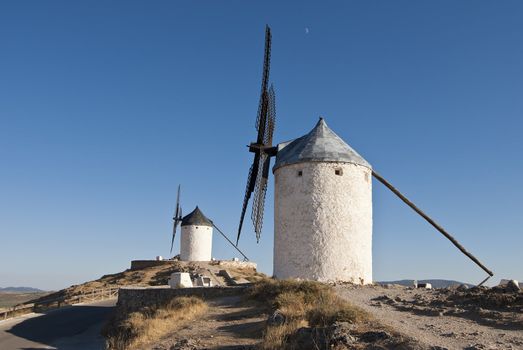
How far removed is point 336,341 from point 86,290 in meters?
29.3

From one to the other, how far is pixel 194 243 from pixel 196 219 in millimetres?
2095

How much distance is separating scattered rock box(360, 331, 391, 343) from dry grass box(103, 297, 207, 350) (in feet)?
17.0

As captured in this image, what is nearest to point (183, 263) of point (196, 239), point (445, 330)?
point (196, 239)

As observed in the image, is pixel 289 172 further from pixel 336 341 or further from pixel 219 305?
pixel 336 341

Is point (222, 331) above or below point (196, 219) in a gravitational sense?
below

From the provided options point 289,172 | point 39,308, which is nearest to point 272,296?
point 289,172

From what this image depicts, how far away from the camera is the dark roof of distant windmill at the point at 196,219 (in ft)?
134

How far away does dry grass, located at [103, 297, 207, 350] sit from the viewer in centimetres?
1103

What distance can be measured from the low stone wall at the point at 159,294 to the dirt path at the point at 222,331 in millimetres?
2124

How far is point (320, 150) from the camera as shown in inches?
672

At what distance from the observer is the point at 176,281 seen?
59.4ft

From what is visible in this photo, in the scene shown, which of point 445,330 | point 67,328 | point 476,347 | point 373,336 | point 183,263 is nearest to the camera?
point 476,347

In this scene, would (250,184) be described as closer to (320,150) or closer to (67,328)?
(320,150)

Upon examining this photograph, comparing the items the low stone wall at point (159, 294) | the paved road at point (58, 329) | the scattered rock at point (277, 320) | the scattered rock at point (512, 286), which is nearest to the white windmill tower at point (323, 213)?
the low stone wall at point (159, 294)
